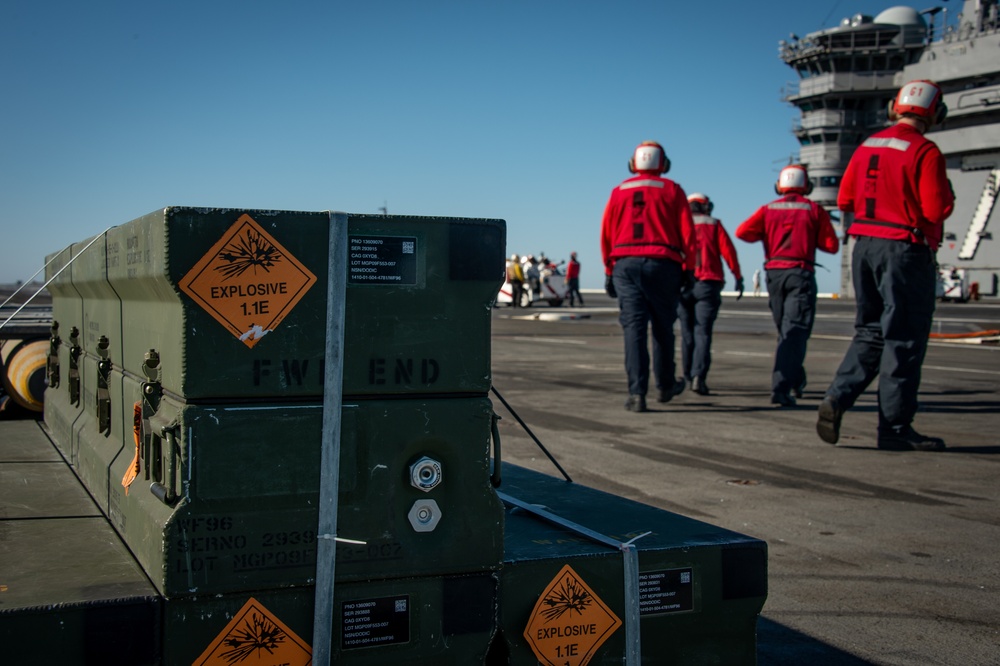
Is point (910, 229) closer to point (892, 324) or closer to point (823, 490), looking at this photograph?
point (892, 324)

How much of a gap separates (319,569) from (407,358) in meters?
0.47

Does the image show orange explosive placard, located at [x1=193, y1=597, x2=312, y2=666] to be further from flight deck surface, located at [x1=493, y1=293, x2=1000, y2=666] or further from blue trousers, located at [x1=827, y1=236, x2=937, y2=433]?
blue trousers, located at [x1=827, y1=236, x2=937, y2=433]

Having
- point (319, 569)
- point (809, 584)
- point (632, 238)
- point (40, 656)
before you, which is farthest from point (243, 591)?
point (632, 238)

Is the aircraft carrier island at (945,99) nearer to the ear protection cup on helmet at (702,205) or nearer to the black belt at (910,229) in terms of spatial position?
the ear protection cup on helmet at (702,205)

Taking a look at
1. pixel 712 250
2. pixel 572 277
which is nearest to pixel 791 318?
pixel 712 250

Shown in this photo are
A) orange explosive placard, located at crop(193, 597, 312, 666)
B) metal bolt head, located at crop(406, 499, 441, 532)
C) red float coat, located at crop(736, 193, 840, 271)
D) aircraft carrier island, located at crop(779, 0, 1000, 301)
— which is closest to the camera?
orange explosive placard, located at crop(193, 597, 312, 666)

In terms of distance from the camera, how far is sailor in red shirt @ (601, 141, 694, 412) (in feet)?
26.6

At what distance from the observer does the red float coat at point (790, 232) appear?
9.11m

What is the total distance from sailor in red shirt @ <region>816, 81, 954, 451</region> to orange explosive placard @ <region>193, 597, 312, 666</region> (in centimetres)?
502

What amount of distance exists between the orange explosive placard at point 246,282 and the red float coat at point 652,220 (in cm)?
631

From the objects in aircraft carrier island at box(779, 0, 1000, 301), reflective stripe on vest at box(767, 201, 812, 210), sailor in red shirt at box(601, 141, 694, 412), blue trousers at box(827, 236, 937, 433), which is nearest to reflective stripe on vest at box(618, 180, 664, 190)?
sailor in red shirt at box(601, 141, 694, 412)

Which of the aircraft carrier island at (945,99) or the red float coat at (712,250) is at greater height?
the aircraft carrier island at (945,99)

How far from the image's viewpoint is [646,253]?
812 centimetres

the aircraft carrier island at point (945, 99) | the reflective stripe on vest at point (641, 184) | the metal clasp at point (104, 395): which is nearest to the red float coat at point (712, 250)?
the reflective stripe on vest at point (641, 184)
